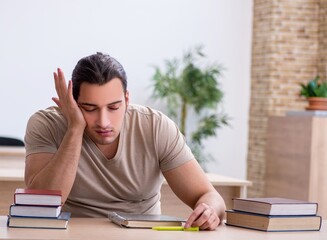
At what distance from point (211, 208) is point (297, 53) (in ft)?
19.9

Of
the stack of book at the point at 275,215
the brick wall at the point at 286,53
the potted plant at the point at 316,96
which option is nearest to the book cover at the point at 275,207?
the stack of book at the point at 275,215

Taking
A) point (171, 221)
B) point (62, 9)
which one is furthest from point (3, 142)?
point (171, 221)

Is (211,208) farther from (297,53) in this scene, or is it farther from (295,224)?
(297,53)

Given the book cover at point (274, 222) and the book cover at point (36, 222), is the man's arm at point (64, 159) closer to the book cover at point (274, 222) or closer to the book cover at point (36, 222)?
the book cover at point (36, 222)

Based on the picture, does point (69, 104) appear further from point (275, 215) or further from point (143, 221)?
point (275, 215)

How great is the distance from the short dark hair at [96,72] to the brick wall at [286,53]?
5.68 meters

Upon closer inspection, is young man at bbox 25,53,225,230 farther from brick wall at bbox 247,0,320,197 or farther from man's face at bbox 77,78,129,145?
brick wall at bbox 247,0,320,197

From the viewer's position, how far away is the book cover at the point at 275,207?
2756mm

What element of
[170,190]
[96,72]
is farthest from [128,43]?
[96,72]

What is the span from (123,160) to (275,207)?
70 cm

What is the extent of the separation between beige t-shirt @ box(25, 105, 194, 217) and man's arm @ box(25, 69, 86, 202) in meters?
0.07

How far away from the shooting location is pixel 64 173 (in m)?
3.00

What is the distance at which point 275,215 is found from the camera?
276 centimetres

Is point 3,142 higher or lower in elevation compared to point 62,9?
lower
